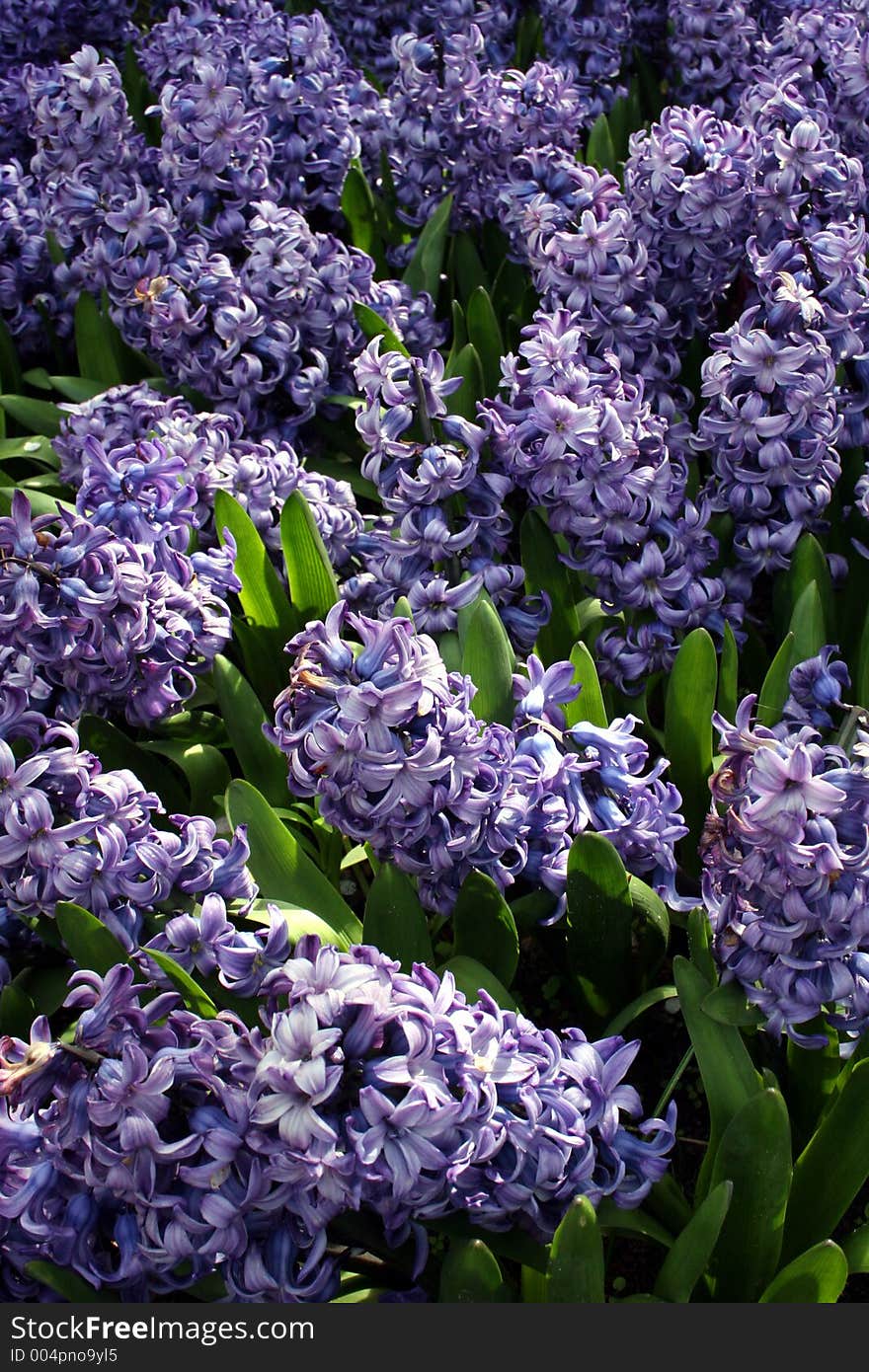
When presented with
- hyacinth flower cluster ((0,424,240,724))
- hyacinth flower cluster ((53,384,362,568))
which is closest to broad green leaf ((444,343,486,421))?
hyacinth flower cluster ((53,384,362,568))

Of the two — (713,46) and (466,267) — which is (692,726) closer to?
(466,267)

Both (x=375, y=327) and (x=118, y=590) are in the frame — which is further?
(x=375, y=327)

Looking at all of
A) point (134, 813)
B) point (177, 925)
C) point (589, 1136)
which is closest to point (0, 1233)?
point (177, 925)

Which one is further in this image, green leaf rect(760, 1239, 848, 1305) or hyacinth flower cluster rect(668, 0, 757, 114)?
hyacinth flower cluster rect(668, 0, 757, 114)

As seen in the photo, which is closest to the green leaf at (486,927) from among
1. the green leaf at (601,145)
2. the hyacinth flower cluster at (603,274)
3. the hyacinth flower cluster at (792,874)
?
the hyacinth flower cluster at (792,874)

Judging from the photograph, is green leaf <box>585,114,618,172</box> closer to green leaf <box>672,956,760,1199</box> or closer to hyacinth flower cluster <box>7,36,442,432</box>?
hyacinth flower cluster <box>7,36,442,432</box>

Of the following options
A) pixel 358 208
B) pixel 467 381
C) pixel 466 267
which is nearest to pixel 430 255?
pixel 466 267
